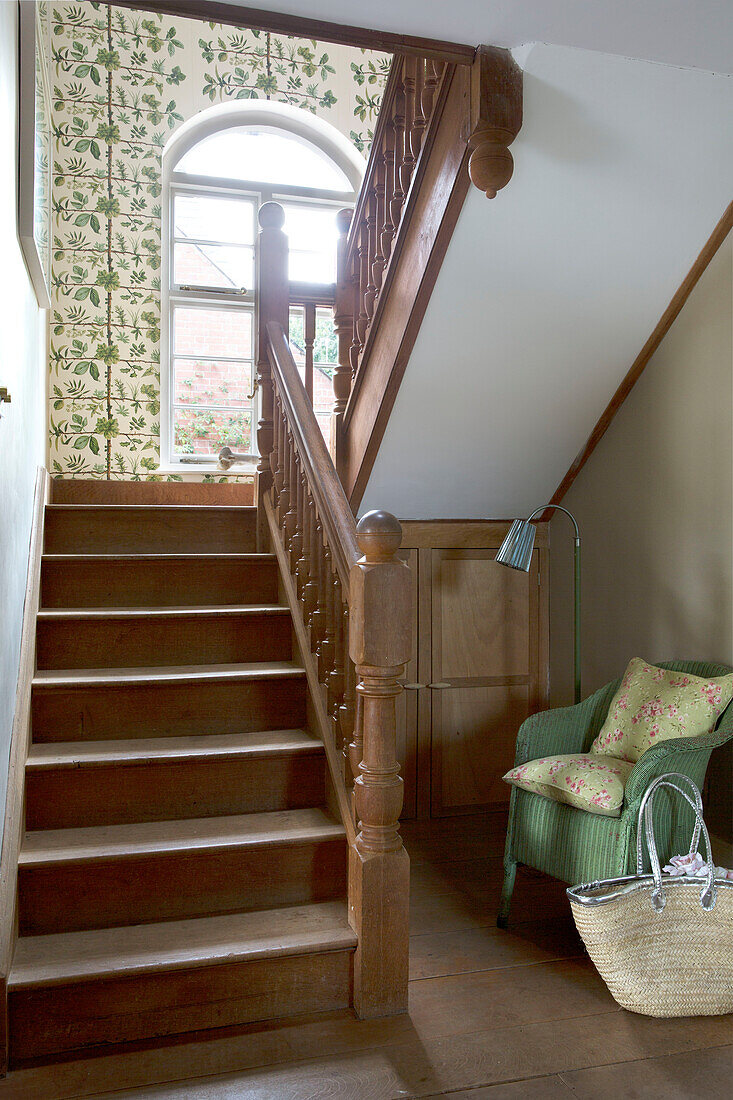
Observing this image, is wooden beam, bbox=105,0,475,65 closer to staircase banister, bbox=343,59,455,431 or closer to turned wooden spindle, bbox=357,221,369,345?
staircase banister, bbox=343,59,455,431

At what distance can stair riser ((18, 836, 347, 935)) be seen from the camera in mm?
2129

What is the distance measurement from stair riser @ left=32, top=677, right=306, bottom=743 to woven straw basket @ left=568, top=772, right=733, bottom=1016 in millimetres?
1098

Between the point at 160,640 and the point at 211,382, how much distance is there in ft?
8.50

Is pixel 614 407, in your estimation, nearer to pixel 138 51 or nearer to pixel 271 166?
pixel 271 166

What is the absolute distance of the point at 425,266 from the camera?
2.65m

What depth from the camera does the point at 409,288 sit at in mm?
2785

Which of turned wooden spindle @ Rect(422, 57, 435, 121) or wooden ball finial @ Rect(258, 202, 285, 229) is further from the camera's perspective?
wooden ball finial @ Rect(258, 202, 285, 229)

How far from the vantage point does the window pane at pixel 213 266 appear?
5.10 m

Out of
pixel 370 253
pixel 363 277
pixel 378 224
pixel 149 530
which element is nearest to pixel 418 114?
pixel 378 224

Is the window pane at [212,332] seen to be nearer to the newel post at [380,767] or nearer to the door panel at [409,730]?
the door panel at [409,730]

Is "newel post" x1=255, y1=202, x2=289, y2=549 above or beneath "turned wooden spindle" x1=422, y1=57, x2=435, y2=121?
beneath

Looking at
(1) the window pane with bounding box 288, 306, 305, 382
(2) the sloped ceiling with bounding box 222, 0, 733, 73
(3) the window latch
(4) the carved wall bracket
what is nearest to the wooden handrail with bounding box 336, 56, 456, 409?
(4) the carved wall bracket

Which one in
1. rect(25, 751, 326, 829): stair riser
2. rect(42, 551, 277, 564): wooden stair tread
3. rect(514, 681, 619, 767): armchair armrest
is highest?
rect(42, 551, 277, 564): wooden stair tread

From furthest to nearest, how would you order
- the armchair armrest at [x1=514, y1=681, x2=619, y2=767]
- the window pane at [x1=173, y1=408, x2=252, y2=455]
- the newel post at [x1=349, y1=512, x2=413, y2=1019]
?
the window pane at [x1=173, y1=408, x2=252, y2=455], the armchair armrest at [x1=514, y1=681, x2=619, y2=767], the newel post at [x1=349, y1=512, x2=413, y2=1019]
